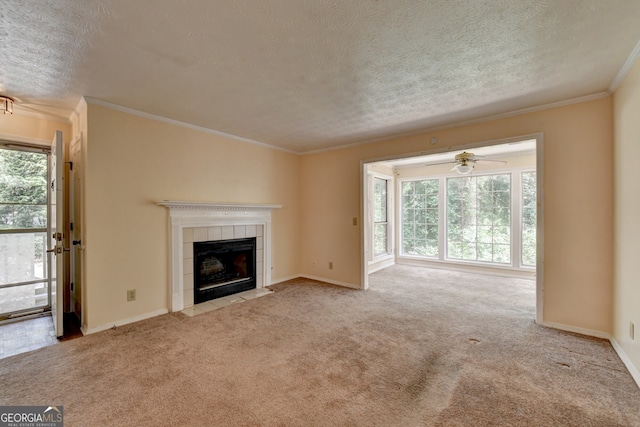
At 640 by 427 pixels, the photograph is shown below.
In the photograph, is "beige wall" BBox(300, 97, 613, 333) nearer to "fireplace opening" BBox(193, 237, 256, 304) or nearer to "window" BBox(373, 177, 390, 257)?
"window" BBox(373, 177, 390, 257)

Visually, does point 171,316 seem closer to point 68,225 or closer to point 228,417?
point 68,225

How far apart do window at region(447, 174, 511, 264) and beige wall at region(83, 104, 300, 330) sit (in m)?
4.81

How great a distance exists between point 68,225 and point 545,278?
566 centimetres

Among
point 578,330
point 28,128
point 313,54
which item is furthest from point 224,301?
point 578,330

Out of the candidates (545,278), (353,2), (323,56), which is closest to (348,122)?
(323,56)

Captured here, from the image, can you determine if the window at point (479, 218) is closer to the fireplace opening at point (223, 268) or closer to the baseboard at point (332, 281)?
the baseboard at point (332, 281)

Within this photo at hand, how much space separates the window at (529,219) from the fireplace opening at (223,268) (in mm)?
5185

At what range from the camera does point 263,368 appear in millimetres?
2219

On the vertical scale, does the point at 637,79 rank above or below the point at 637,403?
above

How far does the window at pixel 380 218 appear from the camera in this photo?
6.30 meters

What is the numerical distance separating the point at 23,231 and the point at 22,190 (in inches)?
19.5

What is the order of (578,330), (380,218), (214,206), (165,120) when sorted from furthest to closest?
(380,218), (214,206), (165,120), (578,330)

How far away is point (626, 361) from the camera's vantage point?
223 centimetres

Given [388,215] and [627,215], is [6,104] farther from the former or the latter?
[388,215]
